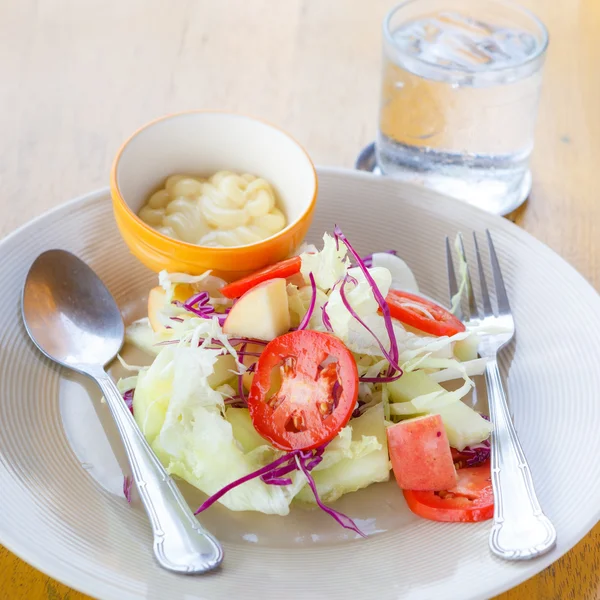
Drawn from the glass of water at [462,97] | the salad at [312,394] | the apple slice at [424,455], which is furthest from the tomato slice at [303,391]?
the glass of water at [462,97]

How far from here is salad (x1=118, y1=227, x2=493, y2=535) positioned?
4.70 feet

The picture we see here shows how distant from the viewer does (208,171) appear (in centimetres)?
198

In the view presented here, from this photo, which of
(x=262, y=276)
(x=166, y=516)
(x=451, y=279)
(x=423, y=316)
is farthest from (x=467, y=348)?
(x=166, y=516)

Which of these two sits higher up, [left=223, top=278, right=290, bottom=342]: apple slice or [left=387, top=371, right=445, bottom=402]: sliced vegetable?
[left=223, top=278, right=290, bottom=342]: apple slice

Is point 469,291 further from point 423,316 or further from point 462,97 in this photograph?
point 462,97

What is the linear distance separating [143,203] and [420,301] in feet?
2.32

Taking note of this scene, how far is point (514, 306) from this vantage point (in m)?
1.83

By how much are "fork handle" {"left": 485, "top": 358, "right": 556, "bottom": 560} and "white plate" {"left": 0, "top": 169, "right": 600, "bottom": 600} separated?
0.03 m

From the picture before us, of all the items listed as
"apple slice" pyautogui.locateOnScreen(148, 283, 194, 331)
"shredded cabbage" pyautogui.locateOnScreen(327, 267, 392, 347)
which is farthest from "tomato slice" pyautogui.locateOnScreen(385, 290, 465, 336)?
"apple slice" pyautogui.locateOnScreen(148, 283, 194, 331)

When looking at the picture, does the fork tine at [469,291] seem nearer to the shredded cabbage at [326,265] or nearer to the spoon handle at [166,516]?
the shredded cabbage at [326,265]

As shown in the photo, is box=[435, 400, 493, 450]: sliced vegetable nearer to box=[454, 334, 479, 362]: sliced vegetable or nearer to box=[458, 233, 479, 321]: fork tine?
box=[454, 334, 479, 362]: sliced vegetable

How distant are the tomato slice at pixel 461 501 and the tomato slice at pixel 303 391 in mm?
200

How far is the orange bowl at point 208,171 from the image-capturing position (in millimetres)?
1698

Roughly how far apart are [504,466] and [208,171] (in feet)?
3.38
